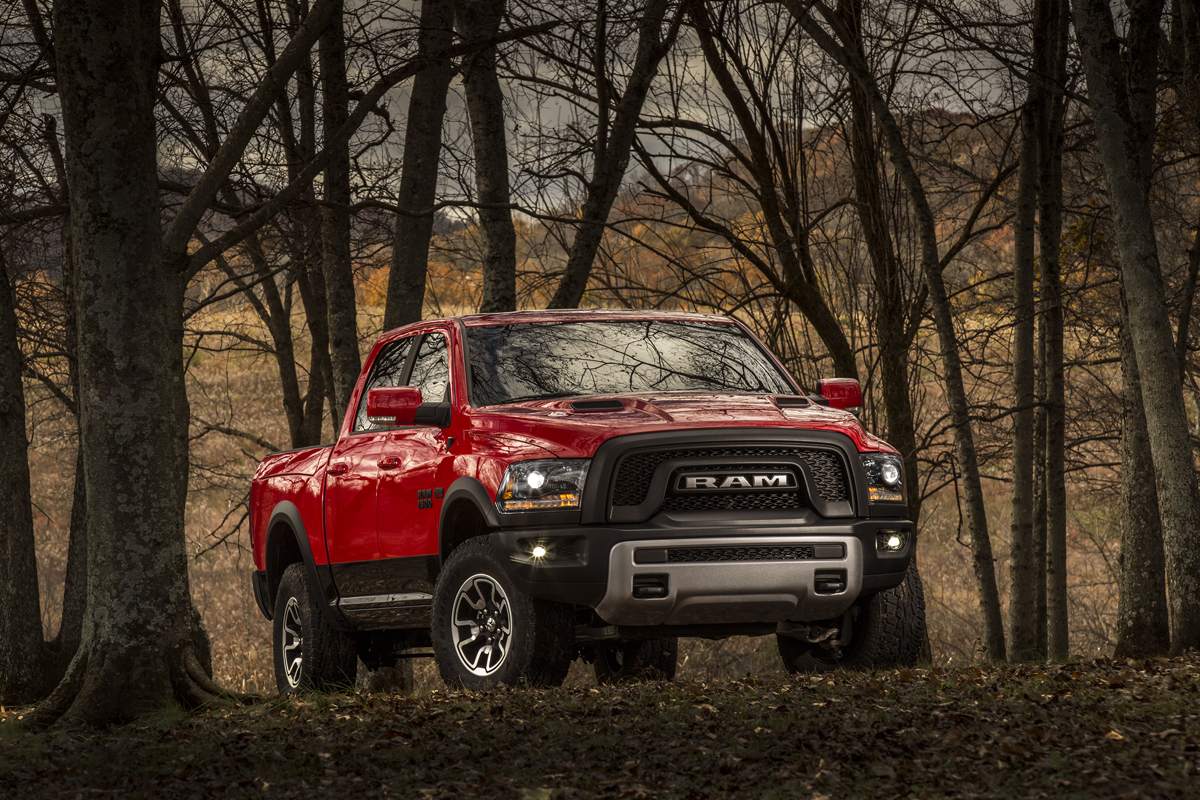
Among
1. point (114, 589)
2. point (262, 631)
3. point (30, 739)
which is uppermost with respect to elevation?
point (114, 589)

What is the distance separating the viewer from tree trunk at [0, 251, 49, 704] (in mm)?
11758

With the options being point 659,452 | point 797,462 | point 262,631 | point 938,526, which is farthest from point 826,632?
point 938,526

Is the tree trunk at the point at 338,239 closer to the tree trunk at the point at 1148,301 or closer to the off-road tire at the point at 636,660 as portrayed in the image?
the off-road tire at the point at 636,660

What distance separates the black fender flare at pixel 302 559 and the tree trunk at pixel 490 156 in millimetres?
4200

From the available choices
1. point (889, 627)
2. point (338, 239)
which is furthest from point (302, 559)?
point (338, 239)

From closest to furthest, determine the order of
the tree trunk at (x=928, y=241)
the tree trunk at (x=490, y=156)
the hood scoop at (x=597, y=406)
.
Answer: the hood scoop at (x=597, y=406)
the tree trunk at (x=490, y=156)
the tree trunk at (x=928, y=241)

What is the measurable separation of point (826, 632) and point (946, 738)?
219cm

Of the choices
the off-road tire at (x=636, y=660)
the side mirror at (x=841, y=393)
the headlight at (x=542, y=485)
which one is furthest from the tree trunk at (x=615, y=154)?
the headlight at (x=542, y=485)

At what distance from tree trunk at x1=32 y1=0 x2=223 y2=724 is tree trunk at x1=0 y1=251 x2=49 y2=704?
482 cm

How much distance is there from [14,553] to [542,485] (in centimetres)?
768

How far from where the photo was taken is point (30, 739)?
662 cm

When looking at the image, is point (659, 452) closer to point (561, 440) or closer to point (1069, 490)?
point (561, 440)

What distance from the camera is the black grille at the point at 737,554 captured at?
20.6ft

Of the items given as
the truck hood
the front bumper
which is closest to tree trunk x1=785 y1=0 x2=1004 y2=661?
the truck hood
